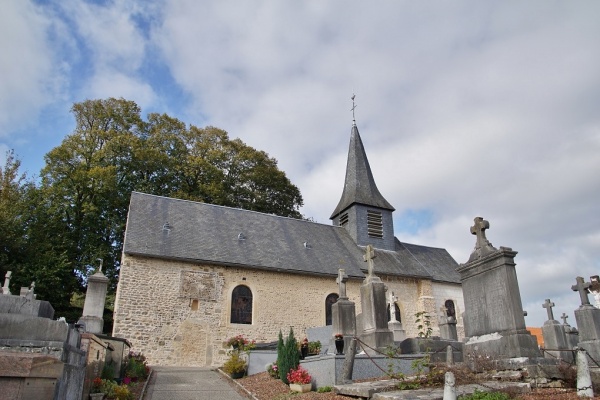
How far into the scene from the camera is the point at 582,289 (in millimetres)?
11375

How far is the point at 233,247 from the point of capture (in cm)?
1795

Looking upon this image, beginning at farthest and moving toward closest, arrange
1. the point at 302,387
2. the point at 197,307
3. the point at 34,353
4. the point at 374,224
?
Result: the point at 374,224 < the point at 197,307 < the point at 302,387 < the point at 34,353

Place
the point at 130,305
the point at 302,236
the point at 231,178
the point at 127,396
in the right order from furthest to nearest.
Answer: the point at 231,178, the point at 302,236, the point at 130,305, the point at 127,396

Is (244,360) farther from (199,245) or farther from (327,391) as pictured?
(199,245)

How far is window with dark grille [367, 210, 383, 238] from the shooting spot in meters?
23.0

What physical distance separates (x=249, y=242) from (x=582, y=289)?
12.2 metres

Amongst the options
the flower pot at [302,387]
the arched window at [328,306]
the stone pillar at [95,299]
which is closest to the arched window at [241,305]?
the arched window at [328,306]

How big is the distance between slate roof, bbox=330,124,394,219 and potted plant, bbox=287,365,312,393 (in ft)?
49.1

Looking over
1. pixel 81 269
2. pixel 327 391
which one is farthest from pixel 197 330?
pixel 81 269

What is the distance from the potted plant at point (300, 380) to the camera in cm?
838

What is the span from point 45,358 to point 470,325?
7095 millimetres

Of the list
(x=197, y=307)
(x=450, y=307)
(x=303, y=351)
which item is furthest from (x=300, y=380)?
(x=450, y=307)

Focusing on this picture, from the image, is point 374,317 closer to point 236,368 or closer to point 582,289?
point 236,368

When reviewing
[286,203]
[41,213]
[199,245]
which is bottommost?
[199,245]
